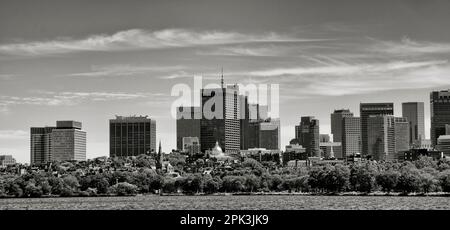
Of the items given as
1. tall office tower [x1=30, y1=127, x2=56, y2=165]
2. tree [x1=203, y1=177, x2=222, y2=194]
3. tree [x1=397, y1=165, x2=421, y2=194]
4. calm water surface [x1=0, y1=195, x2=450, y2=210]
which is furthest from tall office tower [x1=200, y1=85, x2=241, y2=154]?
calm water surface [x1=0, y1=195, x2=450, y2=210]

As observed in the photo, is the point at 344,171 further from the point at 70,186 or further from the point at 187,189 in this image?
the point at 70,186

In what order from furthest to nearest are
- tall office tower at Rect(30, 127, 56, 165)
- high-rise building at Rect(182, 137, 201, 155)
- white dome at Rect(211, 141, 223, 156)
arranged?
tall office tower at Rect(30, 127, 56, 165), high-rise building at Rect(182, 137, 201, 155), white dome at Rect(211, 141, 223, 156)

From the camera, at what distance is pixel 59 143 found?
181250 mm

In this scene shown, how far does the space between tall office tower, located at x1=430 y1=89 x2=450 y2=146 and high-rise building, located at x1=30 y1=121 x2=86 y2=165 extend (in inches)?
3098

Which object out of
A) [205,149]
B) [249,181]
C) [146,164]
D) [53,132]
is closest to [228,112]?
[205,149]

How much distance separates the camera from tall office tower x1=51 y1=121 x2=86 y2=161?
579ft

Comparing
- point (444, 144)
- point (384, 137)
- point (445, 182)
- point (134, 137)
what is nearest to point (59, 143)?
point (134, 137)

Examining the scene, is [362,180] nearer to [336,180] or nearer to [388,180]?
[336,180]

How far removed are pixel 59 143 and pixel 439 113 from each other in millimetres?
84677

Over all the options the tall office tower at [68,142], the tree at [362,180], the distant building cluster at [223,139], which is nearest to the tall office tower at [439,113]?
the distant building cluster at [223,139]

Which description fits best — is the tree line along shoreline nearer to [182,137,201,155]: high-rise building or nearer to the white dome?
the white dome

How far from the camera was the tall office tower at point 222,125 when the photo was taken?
582ft
